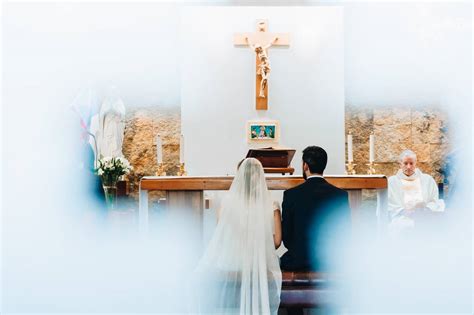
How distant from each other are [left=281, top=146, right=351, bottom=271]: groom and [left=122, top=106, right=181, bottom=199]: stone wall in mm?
4548

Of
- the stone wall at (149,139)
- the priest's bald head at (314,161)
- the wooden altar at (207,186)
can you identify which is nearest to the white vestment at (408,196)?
the wooden altar at (207,186)

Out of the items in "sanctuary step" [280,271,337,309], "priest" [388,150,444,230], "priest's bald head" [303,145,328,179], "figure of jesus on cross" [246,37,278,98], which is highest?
"figure of jesus on cross" [246,37,278,98]

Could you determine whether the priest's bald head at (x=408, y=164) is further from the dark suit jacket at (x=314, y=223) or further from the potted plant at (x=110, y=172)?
the dark suit jacket at (x=314, y=223)

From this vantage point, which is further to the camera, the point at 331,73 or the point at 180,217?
the point at 331,73

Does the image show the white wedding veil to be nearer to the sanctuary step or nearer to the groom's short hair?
the sanctuary step

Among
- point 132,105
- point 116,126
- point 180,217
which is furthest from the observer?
point 132,105

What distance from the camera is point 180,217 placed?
4.95 m

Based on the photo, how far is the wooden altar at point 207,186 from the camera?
4.75 metres

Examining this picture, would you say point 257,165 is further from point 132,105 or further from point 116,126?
point 132,105

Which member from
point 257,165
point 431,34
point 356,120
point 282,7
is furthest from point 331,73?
point 257,165

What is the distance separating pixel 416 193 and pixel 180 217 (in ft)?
10.9

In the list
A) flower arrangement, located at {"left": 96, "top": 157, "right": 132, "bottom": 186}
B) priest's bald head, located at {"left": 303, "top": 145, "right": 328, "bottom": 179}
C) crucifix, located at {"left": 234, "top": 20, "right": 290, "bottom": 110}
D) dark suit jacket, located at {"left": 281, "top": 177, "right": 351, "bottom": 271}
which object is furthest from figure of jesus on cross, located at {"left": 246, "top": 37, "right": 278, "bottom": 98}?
dark suit jacket, located at {"left": 281, "top": 177, "right": 351, "bottom": 271}

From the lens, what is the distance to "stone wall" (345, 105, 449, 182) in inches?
325

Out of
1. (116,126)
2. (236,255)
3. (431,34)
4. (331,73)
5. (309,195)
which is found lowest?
(236,255)
